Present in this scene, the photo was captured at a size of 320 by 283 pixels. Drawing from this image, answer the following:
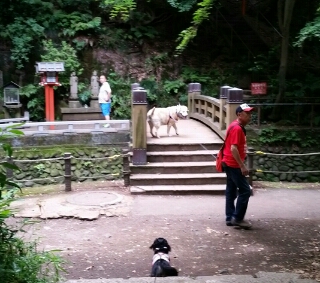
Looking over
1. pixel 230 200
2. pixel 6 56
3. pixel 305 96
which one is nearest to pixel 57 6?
pixel 6 56

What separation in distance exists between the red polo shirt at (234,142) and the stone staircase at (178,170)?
210 cm

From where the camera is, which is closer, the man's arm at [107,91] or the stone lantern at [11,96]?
the man's arm at [107,91]

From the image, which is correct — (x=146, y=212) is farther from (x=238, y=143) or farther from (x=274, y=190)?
(x=274, y=190)

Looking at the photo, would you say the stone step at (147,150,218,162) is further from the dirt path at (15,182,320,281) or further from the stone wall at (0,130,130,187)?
the stone wall at (0,130,130,187)

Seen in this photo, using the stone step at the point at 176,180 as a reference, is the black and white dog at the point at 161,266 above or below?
below

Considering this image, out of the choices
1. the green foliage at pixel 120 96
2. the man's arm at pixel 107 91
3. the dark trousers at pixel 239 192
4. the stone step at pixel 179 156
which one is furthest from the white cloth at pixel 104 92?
the dark trousers at pixel 239 192

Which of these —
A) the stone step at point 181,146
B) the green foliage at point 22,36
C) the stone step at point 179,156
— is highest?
the green foliage at point 22,36

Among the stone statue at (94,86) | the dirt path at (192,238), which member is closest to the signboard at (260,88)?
the stone statue at (94,86)

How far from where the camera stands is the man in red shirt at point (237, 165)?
20.3ft

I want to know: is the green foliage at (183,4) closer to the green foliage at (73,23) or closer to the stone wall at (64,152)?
the green foliage at (73,23)

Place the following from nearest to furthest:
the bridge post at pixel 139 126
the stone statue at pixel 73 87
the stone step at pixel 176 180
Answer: the stone step at pixel 176 180
the bridge post at pixel 139 126
the stone statue at pixel 73 87

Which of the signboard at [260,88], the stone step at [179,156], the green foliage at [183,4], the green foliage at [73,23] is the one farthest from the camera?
the green foliage at [73,23]

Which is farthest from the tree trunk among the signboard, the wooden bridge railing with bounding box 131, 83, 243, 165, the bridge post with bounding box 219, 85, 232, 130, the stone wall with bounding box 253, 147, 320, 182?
the bridge post with bounding box 219, 85, 232, 130

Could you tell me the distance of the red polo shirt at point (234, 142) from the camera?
6173 millimetres
